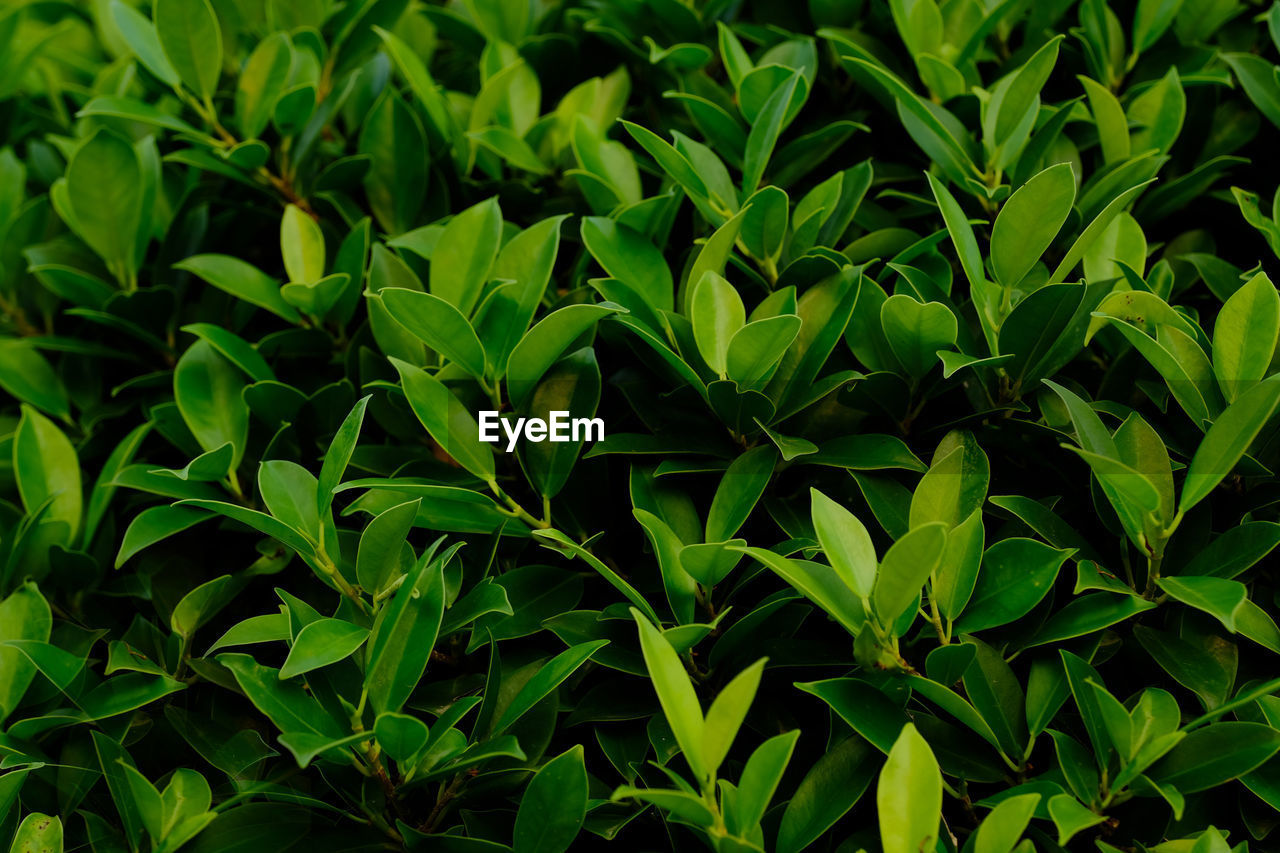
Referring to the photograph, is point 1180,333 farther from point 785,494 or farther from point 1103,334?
point 785,494

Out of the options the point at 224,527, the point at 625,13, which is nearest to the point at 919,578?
the point at 224,527

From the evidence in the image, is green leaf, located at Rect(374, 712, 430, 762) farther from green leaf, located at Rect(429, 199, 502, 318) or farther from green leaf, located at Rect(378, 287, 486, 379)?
green leaf, located at Rect(429, 199, 502, 318)

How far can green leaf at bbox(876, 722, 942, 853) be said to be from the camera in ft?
2.91

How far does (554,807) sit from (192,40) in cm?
126

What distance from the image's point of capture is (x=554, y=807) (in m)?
1.00

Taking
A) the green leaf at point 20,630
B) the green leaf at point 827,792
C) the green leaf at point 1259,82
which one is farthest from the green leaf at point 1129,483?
the green leaf at point 20,630

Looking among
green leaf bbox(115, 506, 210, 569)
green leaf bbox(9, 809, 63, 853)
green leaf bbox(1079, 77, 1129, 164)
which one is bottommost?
green leaf bbox(9, 809, 63, 853)

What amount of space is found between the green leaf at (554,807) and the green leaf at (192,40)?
46.3 inches

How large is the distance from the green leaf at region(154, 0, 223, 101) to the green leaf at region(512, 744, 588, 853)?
1.18 metres

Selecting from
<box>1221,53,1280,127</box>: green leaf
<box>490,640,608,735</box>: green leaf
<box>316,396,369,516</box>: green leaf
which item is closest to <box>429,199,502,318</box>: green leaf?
<box>316,396,369,516</box>: green leaf

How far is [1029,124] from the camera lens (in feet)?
4.19

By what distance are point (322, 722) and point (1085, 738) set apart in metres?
0.80

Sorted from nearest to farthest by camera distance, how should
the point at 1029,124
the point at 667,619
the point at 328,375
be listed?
the point at 667,619
the point at 1029,124
the point at 328,375

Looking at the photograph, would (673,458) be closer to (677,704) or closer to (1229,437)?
(677,704)
